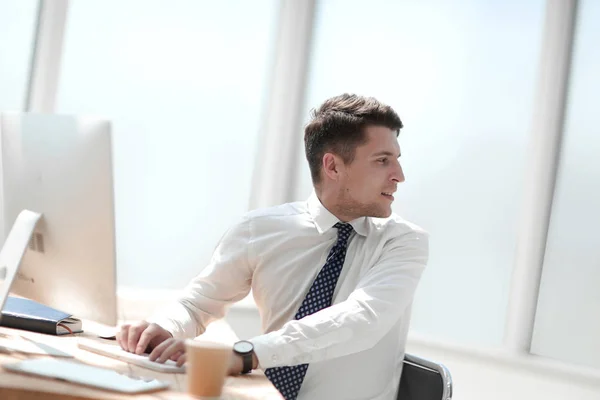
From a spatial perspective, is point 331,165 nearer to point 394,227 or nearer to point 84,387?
point 394,227

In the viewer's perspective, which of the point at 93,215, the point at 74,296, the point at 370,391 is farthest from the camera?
the point at 370,391

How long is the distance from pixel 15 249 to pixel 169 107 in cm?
199

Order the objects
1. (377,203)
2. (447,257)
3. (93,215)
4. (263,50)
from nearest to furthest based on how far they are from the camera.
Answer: (93,215) → (377,203) → (447,257) → (263,50)

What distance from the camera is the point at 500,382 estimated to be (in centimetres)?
297

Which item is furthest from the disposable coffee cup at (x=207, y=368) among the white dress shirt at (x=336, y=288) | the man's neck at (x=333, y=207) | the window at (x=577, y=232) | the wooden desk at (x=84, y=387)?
the window at (x=577, y=232)

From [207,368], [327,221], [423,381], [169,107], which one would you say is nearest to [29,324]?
[207,368]

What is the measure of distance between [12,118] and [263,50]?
197 cm

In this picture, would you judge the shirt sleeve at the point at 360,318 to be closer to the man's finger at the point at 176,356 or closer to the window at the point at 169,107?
the man's finger at the point at 176,356

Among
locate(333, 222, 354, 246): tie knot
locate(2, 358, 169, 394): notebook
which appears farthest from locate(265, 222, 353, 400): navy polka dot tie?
locate(2, 358, 169, 394): notebook

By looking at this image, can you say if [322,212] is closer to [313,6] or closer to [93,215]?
[93,215]

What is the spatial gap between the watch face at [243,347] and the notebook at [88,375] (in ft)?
0.87

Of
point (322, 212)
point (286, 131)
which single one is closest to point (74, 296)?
point (322, 212)

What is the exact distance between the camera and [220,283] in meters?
2.02

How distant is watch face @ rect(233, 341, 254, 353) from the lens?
1482mm
